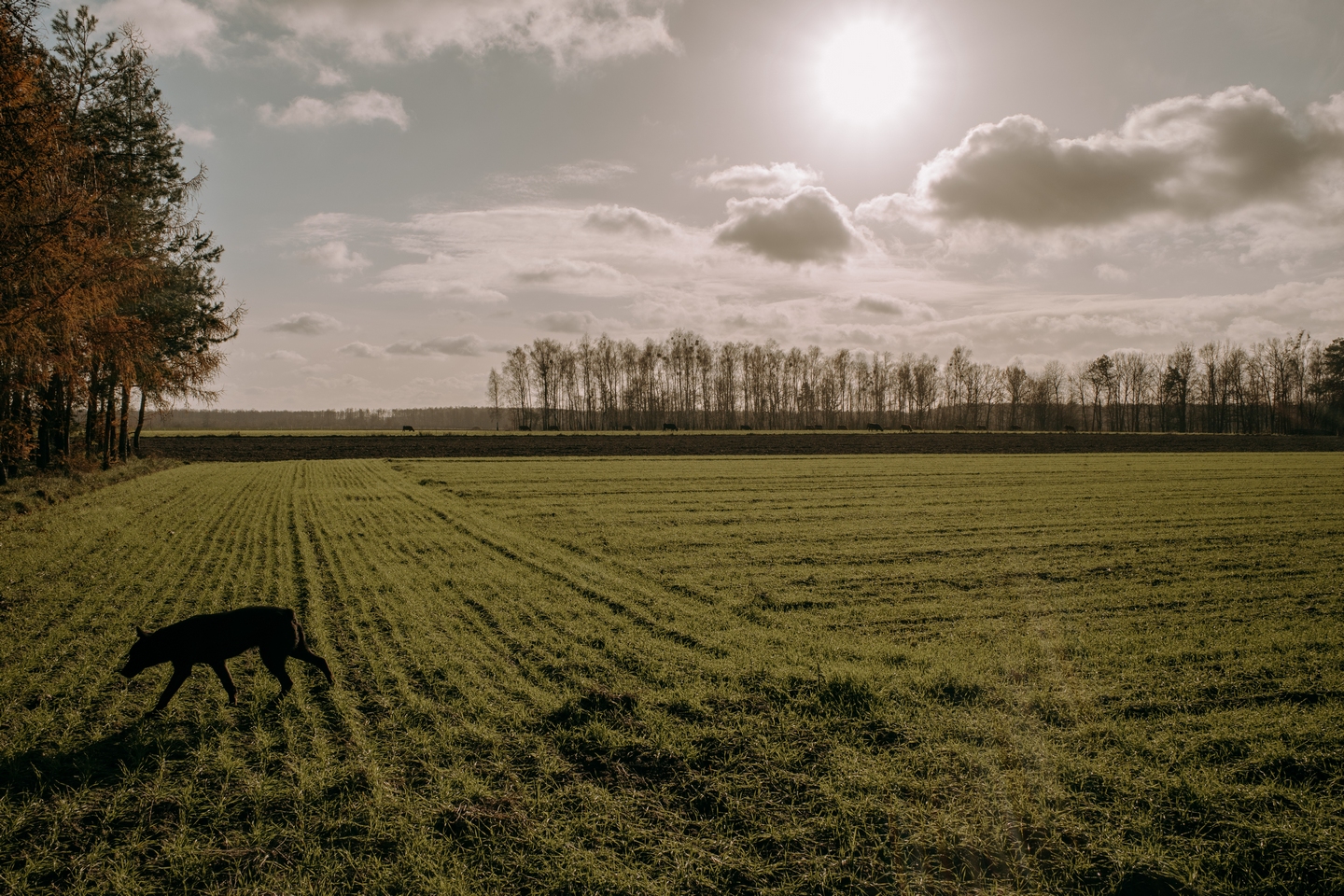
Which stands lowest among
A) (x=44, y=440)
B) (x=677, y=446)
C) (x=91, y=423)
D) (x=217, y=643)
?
(x=217, y=643)

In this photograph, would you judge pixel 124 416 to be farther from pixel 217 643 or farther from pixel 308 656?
pixel 308 656

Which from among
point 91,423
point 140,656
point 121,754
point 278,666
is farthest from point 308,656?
point 91,423

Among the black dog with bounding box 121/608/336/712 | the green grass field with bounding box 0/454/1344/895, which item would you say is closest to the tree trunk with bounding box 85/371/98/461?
the green grass field with bounding box 0/454/1344/895

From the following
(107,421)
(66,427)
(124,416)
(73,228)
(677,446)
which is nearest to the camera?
(73,228)

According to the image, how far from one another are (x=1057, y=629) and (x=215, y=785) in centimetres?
1035

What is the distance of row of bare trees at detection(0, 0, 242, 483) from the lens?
12633mm

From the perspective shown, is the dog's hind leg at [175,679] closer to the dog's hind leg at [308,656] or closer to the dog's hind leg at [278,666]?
the dog's hind leg at [278,666]

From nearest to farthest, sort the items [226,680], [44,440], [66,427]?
1. [226,680]
2. [44,440]
3. [66,427]

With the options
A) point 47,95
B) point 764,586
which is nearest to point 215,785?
point 764,586

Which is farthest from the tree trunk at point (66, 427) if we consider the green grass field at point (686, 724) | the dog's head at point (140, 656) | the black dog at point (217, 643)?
the black dog at point (217, 643)

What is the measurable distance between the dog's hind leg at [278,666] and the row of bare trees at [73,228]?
12.0 m

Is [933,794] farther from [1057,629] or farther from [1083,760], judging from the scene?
[1057,629]

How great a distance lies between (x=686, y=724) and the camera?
6.30m

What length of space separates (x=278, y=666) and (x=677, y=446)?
50425 mm
